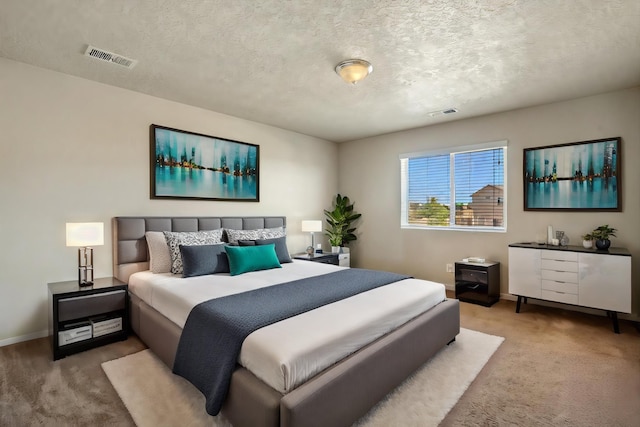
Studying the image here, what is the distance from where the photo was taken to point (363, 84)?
11.1 ft

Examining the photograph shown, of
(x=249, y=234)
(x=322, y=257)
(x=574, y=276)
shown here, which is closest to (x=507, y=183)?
(x=574, y=276)

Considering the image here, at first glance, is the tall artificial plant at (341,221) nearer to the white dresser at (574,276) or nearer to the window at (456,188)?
the window at (456,188)

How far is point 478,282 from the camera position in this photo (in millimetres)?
4164

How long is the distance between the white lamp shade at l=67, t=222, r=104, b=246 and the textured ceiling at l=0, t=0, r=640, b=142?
1.50m

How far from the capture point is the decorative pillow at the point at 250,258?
3324 millimetres

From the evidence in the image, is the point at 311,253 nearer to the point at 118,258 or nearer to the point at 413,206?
the point at 413,206

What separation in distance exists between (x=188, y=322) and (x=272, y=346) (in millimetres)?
849

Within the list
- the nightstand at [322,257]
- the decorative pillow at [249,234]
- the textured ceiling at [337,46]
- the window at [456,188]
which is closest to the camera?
the textured ceiling at [337,46]

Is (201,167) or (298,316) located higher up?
(201,167)

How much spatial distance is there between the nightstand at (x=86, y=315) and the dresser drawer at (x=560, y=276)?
4.48 metres

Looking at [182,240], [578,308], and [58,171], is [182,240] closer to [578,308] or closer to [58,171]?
[58,171]

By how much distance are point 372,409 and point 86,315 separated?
2.60 metres

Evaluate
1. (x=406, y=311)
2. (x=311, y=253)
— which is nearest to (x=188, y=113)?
(x=311, y=253)

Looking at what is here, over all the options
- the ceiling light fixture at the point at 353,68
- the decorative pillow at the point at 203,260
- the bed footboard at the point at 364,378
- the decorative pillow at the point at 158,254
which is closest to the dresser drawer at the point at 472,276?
the bed footboard at the point at 364,378
